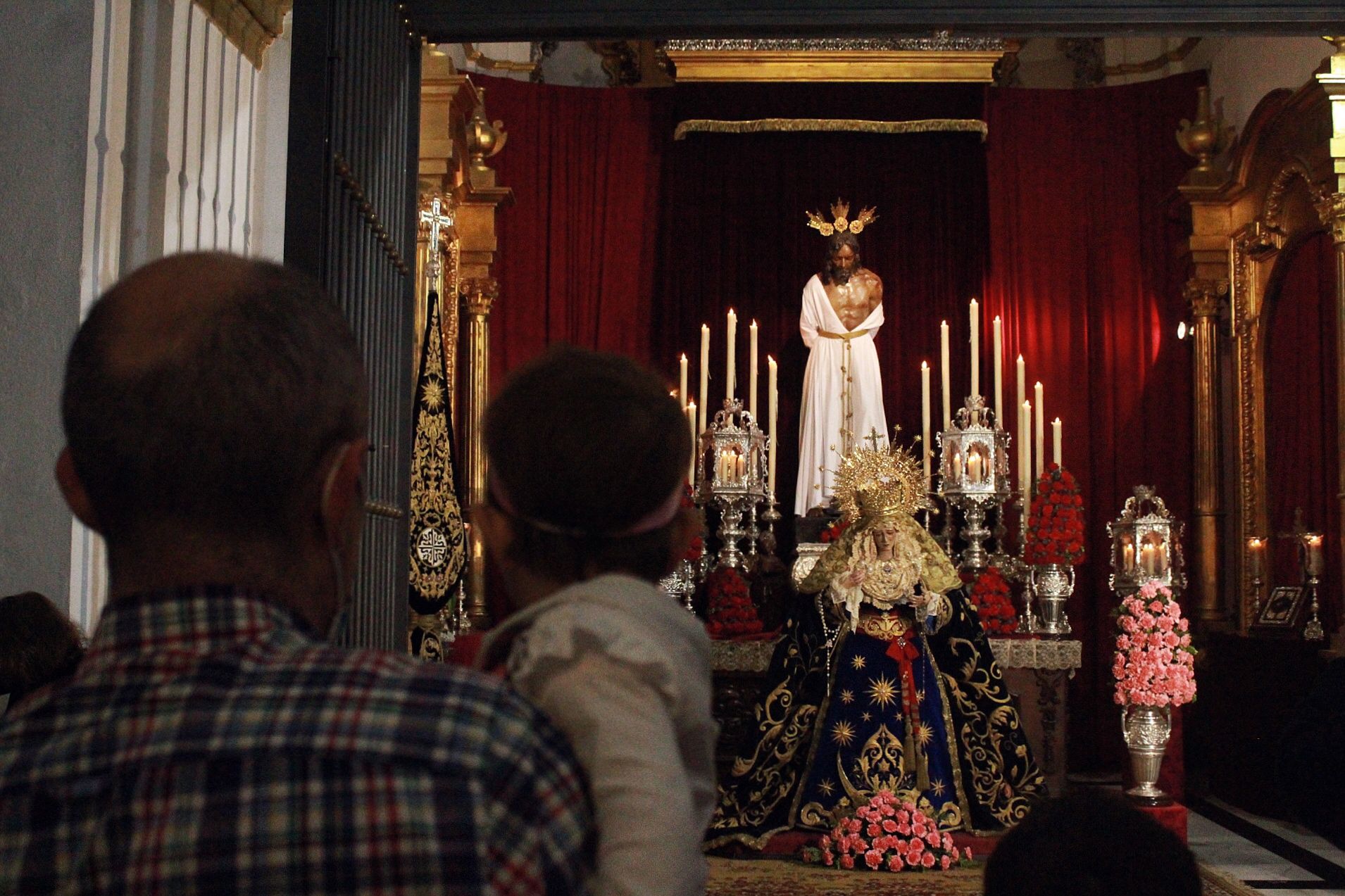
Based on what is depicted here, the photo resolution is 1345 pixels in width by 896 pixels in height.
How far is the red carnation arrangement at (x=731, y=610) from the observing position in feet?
26.9

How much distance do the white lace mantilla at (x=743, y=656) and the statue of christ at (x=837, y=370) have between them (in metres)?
1.11

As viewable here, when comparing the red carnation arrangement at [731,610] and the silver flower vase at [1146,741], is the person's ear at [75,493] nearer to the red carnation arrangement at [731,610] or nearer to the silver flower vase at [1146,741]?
the silver flower vase at [1146,741]

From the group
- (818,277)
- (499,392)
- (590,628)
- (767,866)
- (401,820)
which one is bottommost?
(767,866)

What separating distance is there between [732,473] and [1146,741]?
2.65m

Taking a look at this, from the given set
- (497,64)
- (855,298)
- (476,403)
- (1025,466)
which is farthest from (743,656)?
(497,64)

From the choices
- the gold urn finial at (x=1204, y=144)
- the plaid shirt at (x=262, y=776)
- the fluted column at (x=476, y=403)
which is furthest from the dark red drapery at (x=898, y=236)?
the plaid shirt at (x=262, y=776)

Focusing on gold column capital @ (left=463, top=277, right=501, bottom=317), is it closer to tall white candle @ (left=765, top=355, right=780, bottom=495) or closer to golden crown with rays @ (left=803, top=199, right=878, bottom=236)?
tall white candle @ (left=765, top=355, right=780, bottom=495)

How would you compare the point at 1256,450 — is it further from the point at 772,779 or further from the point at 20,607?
the point at 20,607

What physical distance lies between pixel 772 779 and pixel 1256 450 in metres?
3.69

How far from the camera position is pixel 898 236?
9805mm

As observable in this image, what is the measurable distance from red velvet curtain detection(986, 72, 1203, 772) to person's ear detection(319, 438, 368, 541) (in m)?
8.86

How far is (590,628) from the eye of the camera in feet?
4.09

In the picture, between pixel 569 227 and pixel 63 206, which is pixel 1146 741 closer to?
pixel 569 227

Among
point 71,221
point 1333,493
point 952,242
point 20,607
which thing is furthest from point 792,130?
point 20,607
